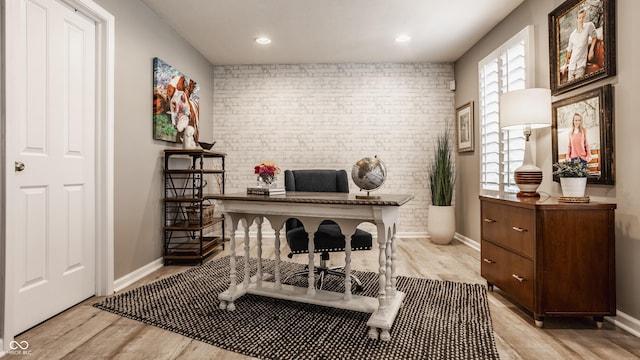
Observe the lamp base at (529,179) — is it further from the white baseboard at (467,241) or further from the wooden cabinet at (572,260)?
the white baseboard at (467,241)

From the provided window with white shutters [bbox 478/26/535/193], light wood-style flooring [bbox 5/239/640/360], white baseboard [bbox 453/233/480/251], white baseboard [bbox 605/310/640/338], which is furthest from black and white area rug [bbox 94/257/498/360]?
white baseboard [bbox 453/233/480/251]

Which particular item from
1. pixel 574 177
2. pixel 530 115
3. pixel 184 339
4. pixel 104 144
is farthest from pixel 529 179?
pixel 104 144

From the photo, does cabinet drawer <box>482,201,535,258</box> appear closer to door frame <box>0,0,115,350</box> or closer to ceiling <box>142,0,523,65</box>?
ceiling <box>142,0,523,65</box>

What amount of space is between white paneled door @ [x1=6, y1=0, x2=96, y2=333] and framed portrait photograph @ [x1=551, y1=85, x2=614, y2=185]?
11.6 ft

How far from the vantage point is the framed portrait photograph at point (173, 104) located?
3473mm

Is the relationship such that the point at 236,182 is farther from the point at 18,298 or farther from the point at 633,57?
the point at 633,57

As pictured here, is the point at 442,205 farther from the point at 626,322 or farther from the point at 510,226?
the point at 626,322

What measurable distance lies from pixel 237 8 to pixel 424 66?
2888 mm

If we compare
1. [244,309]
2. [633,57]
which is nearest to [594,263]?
[633,57]

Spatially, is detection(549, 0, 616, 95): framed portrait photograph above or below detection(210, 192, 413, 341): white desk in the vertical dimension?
above

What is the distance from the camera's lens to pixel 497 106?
148 inches

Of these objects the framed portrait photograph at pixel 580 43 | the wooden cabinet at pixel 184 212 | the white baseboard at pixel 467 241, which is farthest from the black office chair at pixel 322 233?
the white baseboard at pixel 467 241

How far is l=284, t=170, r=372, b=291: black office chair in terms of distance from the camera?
2.61 m

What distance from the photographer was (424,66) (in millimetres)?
5059
